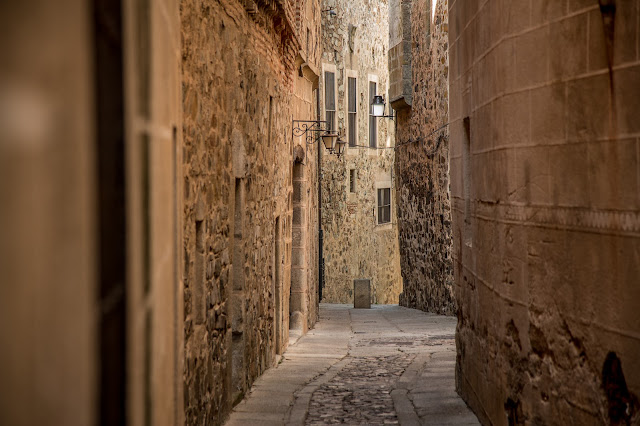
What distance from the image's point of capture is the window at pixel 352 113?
24.6 m

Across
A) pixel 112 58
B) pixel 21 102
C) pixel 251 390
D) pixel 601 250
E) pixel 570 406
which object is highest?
pixel 112 58

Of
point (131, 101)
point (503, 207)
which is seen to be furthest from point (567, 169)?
point (131, 101)

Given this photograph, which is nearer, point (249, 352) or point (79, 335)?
point (79, 335)

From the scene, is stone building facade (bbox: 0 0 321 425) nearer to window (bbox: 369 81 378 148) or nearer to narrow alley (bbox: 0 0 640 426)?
narrow alley (bbox: 0 0 640 426)

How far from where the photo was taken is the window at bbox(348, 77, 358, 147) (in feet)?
80.7

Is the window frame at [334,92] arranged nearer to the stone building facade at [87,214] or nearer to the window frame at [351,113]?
the window frame at [351,113]

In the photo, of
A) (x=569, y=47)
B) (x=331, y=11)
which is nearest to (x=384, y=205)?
(x=331, y=11)

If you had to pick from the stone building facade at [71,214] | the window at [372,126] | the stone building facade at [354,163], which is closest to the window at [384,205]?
the stone building facade at [354,163]

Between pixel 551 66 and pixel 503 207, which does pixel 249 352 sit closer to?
pixel 503 207

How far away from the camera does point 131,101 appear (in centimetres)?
180

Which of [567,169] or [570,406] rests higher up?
[567,169]

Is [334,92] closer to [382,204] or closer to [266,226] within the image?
[382,204]

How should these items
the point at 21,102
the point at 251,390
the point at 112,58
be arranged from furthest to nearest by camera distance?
the point at 251,390 → the point at 112,58 → the point at 21,102

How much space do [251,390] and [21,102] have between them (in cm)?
788
